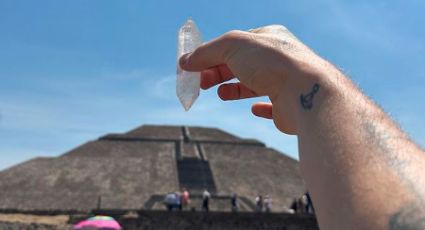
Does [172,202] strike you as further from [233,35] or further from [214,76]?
[233,35]

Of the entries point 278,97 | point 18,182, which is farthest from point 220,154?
point 278,97

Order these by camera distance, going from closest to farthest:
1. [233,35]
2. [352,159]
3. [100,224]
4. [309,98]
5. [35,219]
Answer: [352,159] < [309,98] < [233,35] < [100,224] < [35,219]

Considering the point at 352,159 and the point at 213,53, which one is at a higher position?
the point at 213,53

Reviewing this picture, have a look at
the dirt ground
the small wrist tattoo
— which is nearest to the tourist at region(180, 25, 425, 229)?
the small wrist tattoo

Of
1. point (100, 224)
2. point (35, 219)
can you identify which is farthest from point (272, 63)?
point (35, 219)

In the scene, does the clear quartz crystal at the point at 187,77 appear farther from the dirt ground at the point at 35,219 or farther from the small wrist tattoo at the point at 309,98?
the dirt ground at the point at 35,219

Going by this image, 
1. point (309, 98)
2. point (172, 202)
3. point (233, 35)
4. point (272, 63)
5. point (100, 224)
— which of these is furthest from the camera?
point (172, 202)

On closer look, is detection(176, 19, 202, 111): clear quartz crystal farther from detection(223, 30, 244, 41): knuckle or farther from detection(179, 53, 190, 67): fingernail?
detection(223, 30, 244, 41): knuckle
